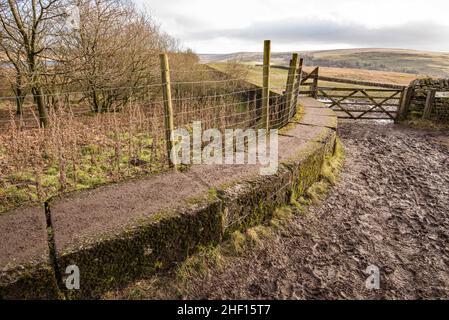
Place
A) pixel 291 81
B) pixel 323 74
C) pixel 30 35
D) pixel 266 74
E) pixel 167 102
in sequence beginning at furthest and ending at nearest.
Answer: pixel 323 74
pixel 30 35
pixel 291 81
pixel 266 74
pixel 167 102

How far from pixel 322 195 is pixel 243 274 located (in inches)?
80.6

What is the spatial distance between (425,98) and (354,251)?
7.97 m

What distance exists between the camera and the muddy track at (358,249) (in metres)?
2.36

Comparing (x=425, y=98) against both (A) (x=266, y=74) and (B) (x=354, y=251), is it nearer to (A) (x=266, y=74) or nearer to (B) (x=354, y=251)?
(A) (x=266, y=74)

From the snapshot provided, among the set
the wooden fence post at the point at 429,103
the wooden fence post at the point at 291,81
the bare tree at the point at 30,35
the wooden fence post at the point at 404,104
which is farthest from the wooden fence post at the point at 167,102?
the wooden fence post at the point at 429,103

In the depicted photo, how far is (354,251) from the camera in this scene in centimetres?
285

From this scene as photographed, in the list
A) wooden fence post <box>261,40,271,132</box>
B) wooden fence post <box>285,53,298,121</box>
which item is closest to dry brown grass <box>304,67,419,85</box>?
wooden fence post <box>285,53,298,121</box>

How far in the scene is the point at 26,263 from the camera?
6.04 feet

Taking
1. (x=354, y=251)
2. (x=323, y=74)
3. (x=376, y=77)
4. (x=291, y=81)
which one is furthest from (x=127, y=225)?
(x=323, y=74)

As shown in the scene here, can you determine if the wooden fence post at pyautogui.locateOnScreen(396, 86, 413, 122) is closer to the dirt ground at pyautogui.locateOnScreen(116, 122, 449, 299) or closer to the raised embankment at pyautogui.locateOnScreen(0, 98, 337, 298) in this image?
the dirt ground at pyautogui.locateOnScreen(116, 122, 449, 299)

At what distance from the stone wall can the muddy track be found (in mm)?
4502

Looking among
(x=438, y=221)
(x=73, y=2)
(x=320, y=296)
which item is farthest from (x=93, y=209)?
(x=73, y=2)

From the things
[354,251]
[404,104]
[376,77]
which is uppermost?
[376,77]

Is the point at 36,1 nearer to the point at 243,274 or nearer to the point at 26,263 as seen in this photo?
the point at 26,263
